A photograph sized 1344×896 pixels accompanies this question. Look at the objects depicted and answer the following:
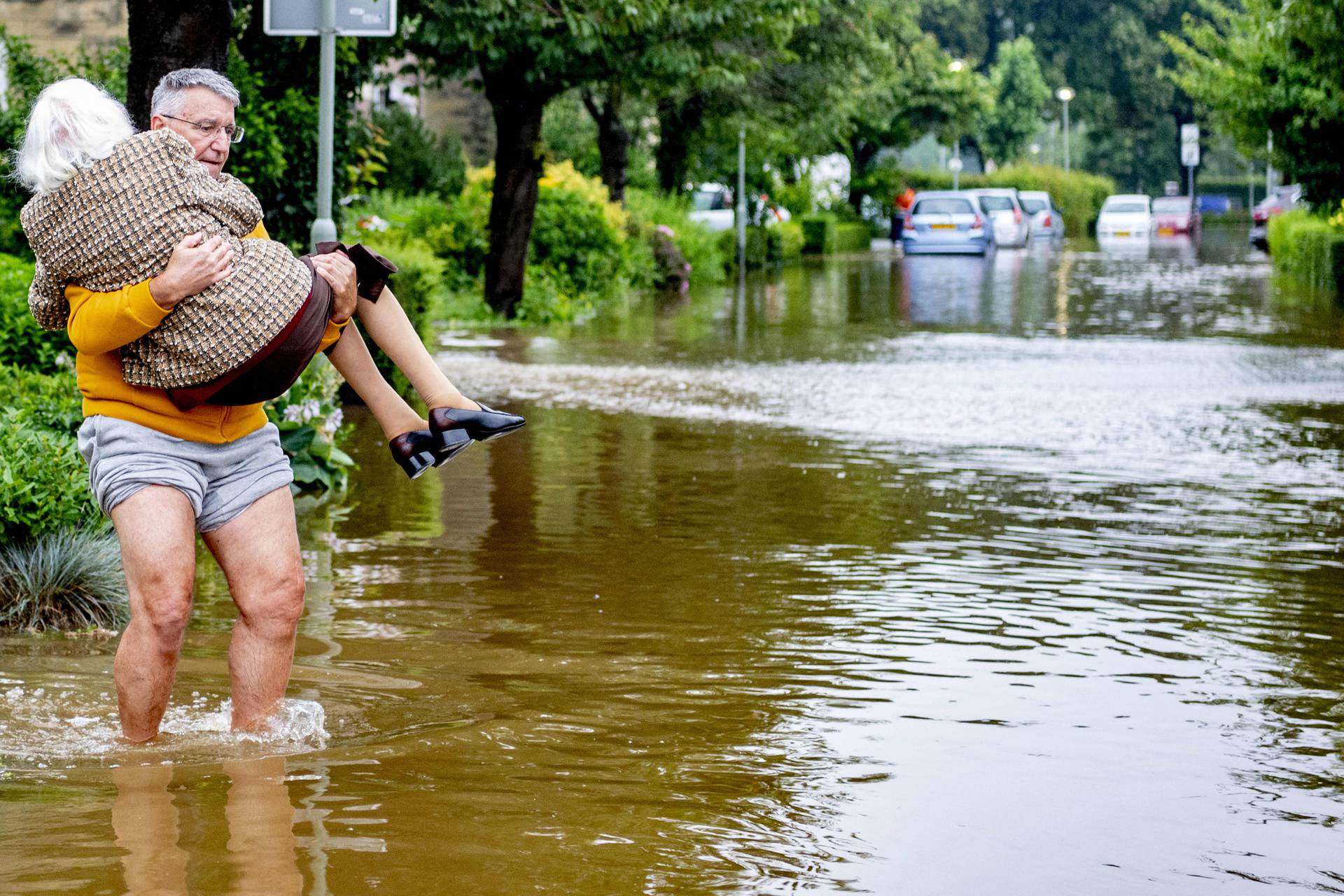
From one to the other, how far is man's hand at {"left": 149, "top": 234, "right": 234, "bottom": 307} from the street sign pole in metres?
4.89

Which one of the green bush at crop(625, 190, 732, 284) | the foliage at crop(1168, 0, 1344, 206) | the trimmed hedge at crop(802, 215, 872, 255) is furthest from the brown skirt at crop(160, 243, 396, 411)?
the trimmed hedge at crop(802, 215, 872, 255)

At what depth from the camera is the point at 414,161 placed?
28.9 m

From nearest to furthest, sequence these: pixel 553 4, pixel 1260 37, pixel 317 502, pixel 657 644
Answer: pixel 657 644
pixel 317 502
pixel 553 4
pixel 1260 37

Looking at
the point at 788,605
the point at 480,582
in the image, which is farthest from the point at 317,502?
the point at 788,605

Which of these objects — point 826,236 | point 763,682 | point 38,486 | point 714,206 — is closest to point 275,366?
point 763,682

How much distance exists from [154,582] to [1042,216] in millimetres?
52238

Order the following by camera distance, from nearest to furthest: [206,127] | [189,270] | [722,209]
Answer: [189,270] → [206,127] → [722,209]

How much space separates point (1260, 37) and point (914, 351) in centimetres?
1246

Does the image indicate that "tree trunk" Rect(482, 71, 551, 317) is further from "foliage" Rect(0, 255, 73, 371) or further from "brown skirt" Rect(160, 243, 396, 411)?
"brown skirt" Rect(160, 243, 396, 411)

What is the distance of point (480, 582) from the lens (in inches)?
284

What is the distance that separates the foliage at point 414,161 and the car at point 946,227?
16501 millimetres

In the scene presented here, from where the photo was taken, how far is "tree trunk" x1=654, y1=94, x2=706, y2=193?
29766 millimetres

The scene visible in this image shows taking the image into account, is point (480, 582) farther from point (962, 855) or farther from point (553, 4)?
point (553, 4)

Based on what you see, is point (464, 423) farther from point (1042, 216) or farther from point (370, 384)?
point (1042, 216)
